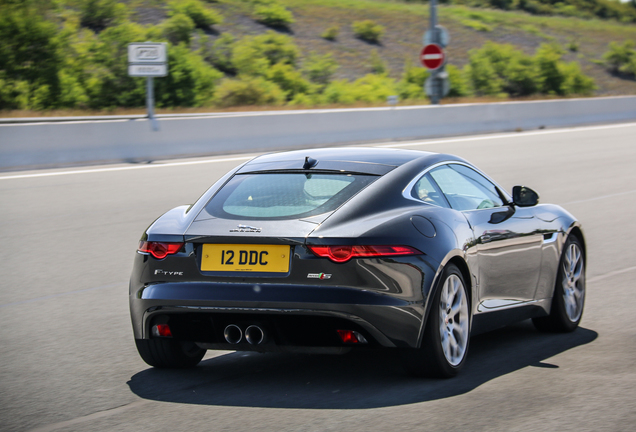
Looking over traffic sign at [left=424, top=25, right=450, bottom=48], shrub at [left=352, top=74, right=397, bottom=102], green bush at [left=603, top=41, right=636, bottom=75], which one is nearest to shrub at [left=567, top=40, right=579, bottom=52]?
green bush at [left=603, top=41, right=636, bottom=75]

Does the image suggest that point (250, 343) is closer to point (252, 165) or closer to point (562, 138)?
point (252, 165)

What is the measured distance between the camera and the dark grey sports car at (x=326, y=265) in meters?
4.70

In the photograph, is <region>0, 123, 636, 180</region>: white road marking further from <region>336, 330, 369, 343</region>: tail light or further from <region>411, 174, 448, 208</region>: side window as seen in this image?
A: <region>336, 330, 369, 343</region>: tail light

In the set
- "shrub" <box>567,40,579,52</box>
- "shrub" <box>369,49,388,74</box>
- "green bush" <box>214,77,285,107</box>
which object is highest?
"green bush" <box>214,77,285,107</box>

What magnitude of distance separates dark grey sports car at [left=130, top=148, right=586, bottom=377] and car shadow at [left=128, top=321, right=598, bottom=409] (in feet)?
0.54

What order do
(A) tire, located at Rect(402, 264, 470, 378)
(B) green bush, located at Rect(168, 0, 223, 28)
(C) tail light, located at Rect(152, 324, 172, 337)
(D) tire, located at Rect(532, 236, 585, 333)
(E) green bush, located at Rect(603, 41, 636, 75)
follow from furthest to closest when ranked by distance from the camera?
(E) green bush, located at Rect(603, 41, 636, 75) → (B) green bush, located at Rect(168, 0, 223, 28) → (D) tire, located at Rect(532, 236, 585, 333) → (C) tail light, located at Rect(152, 324, 172, 337) → (A) tire, located at Rect(402, 264, 470, 378)

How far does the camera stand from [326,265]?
15.3 ft

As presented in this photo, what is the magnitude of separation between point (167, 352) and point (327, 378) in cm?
96

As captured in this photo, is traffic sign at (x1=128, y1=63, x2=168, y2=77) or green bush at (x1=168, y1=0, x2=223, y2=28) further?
green bush at (x1=168, y1=0, x2=223, y2=28)

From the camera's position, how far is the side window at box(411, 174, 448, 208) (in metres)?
5.35

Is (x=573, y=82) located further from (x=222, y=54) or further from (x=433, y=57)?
(x=433, y=57)

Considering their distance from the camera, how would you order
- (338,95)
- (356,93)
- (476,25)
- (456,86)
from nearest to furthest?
1. (356,93)
2. (338,95)
3. (456,86)
4. (476,25)

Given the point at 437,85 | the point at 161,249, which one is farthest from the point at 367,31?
the point at 161,249

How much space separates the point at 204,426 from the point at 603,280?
5.20 meters
